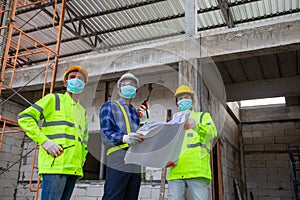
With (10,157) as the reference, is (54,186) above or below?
below

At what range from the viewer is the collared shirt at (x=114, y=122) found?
7.02 ft

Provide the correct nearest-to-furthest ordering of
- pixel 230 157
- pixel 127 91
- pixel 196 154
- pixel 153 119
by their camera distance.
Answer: pixel 127 91 < pixel 196 154 < pixel 153 119 < pixel 230 157

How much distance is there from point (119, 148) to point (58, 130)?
43 cm

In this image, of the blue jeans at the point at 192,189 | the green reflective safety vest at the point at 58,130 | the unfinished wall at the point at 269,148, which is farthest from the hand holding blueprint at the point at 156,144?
the unfinished wall at the point at 269,148

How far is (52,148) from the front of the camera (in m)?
2.02

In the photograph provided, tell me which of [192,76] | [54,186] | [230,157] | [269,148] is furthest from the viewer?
[269,148]

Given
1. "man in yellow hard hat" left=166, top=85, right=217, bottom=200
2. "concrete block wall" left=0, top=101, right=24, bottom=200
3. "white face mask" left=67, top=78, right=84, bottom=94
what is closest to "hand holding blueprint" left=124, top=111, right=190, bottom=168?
"man in yellow hard hat" left=166, top=85, right=217, bottom=200

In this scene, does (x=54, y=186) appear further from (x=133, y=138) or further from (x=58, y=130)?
(x=133, y=138)

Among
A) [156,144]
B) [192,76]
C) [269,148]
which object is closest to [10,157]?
[192,76]

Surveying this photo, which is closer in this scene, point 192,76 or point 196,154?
point 196,154

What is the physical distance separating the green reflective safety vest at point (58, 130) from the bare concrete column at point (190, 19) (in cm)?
235

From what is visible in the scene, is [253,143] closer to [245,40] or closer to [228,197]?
[228,197]

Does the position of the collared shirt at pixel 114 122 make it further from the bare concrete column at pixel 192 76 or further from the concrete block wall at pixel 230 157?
the concrete block wall at pixel 230 157

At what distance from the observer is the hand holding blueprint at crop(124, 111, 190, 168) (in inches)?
81.8
